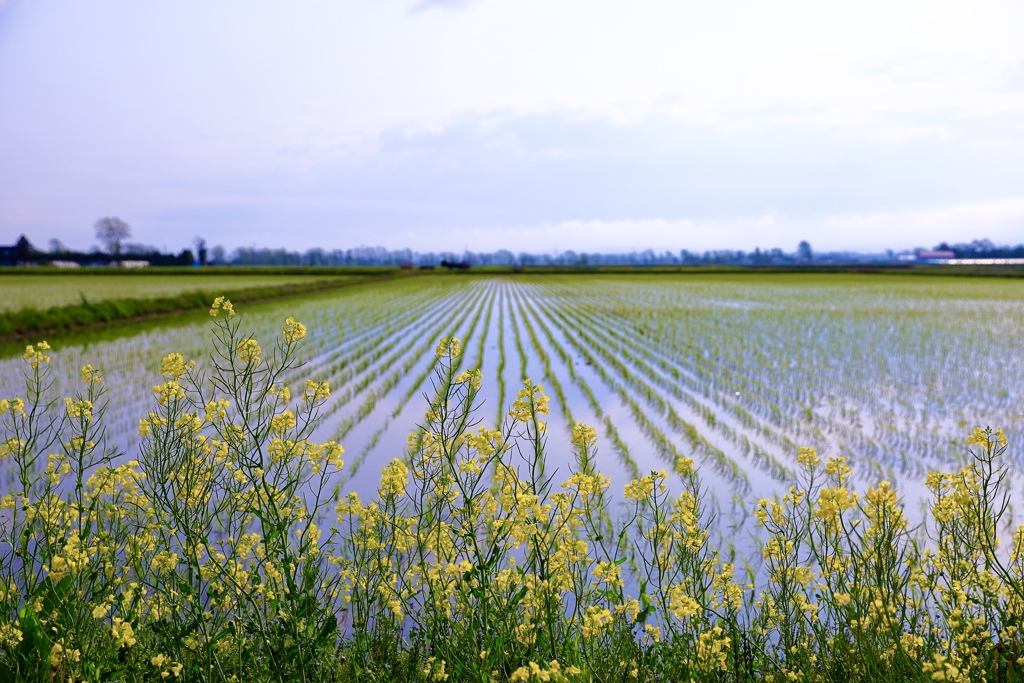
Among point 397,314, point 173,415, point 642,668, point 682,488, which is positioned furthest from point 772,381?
point 397,314

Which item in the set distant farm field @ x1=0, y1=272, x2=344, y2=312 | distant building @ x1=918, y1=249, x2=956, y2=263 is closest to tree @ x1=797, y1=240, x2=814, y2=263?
distant building @ x1=918, y1=249, x2=956, y2=263

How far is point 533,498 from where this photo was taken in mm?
3502

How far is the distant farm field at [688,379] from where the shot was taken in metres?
9.65

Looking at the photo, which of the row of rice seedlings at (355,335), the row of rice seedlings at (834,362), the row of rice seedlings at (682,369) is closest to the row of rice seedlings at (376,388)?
the row of rice seedlings at (355,335)

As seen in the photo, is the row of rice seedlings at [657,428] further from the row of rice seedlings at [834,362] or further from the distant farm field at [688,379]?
the row of rice seedlings at [834,362]

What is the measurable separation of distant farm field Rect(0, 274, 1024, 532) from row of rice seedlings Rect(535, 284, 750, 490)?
0.11ft

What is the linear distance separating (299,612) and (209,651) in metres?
0.41

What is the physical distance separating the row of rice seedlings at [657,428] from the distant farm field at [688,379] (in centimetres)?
3

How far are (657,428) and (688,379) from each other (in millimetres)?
4322

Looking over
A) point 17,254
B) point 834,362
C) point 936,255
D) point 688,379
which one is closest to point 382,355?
point 688,379

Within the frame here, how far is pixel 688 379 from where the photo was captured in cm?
1493

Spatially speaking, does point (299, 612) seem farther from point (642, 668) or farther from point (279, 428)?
point (642, 668)

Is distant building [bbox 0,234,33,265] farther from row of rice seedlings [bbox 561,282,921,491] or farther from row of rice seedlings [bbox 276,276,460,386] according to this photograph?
row of rice seedlings [bbox 561,282,921,491]

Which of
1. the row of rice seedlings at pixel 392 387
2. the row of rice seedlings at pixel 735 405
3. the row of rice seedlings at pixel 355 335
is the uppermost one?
the row of rice seedlings at pixel 355 335
